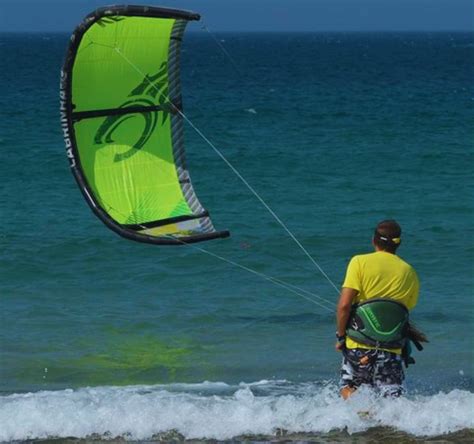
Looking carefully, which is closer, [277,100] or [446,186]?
[446,186]

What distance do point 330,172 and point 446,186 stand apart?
2.64 metres

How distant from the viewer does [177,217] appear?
34.2 ft

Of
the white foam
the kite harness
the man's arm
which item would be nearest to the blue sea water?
the white foam

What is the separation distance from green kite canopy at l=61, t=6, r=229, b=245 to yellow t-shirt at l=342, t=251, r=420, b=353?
2.03m

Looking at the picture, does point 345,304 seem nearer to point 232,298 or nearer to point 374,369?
point 374,369

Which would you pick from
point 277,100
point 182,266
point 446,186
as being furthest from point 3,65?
point 182,266

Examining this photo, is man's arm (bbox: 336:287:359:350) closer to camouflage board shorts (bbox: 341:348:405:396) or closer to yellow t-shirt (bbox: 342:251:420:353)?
yellow t-shirt (bbox: 342:251:420:353)

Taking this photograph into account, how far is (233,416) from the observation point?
8.84 m

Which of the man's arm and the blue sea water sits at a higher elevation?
the man's arm

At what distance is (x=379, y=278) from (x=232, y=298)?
242 inches

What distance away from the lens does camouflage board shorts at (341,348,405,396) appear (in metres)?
8.09

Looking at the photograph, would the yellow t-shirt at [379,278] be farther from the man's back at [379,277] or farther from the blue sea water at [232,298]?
the blue sea water at [232,298]

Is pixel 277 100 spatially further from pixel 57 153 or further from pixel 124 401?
pixel 124 401

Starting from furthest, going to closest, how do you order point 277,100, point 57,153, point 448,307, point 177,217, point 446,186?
point 277,100 < point 57,153 < point 446,186 < point 448,307 < point 177,217
